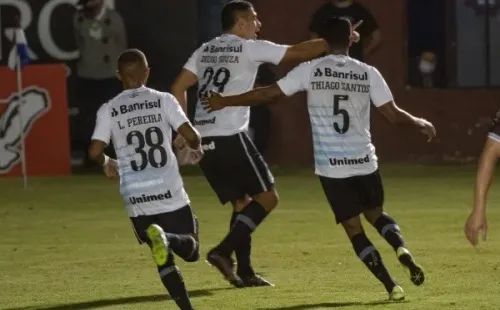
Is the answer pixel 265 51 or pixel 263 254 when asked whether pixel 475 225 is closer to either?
pixel 265 51

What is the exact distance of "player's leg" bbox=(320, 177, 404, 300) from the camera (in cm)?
987

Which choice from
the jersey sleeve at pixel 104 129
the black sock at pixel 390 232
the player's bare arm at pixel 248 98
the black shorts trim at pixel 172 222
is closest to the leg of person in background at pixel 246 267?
the player's bare arm at pixel 248 98

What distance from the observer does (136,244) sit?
1390cm

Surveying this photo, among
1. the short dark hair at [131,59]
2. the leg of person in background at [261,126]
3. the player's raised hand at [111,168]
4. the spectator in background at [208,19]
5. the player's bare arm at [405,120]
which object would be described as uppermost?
the short dark hair at [131,59]

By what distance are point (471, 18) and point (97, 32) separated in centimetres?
552

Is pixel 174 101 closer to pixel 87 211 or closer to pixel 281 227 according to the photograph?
pixel 281 227

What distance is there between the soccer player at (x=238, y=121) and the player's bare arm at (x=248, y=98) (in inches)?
22.2

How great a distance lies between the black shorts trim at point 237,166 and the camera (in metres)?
11.1

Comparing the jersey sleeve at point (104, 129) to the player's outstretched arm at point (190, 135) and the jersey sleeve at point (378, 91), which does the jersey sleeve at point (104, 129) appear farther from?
the jersey sleeve at point (378, 91)

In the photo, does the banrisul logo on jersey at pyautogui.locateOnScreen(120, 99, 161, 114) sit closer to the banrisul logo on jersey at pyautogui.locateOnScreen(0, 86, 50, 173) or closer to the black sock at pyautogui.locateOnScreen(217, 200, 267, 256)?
the black sock at pyautogui.locateOnScreen(217, 200, 267, 256)

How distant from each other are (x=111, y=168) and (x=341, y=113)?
1.57m

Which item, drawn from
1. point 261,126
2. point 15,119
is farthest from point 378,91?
point 261,126

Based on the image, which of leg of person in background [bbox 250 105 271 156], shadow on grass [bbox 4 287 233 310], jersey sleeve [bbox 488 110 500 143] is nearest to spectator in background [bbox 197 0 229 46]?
leg of person in background [bbox 250 105 271 156]

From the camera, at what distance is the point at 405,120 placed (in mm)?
10023
